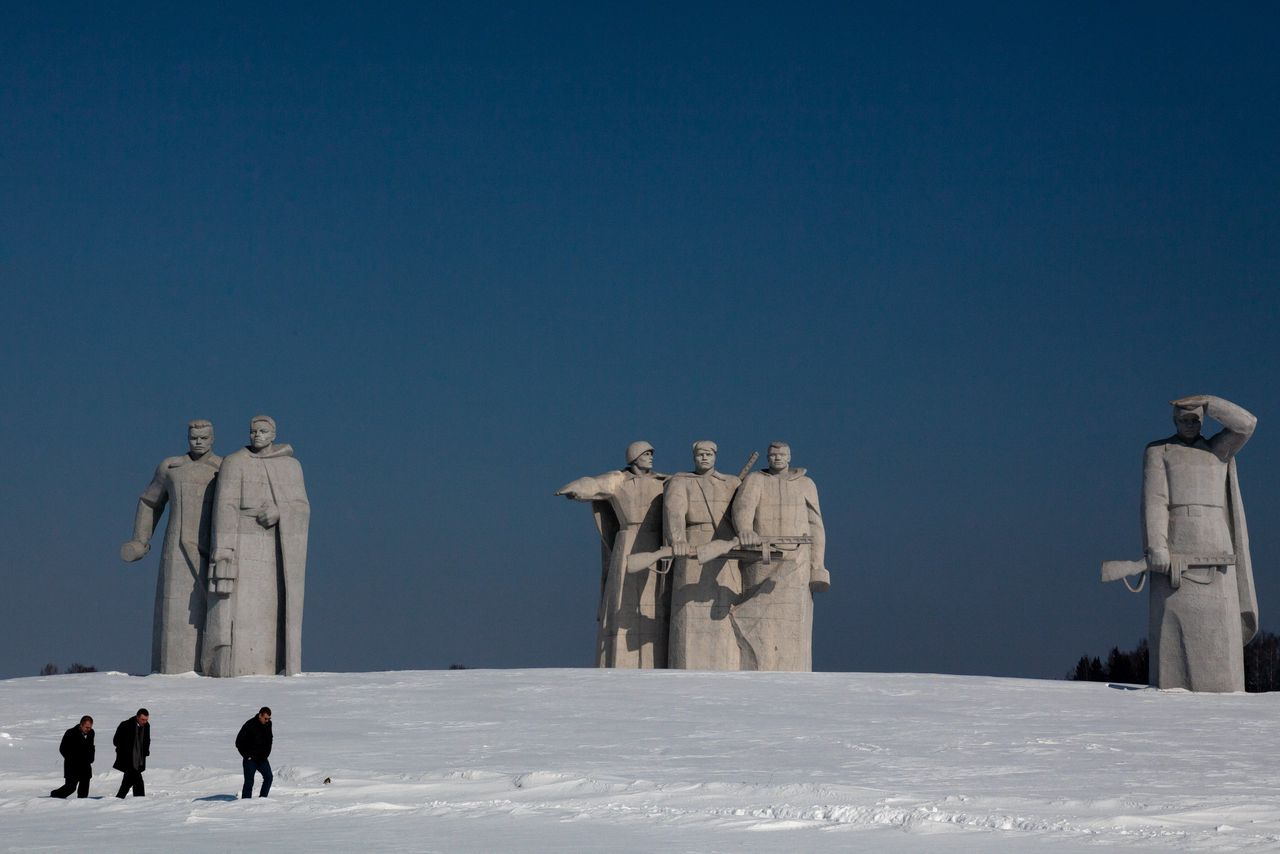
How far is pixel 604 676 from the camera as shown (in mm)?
17922

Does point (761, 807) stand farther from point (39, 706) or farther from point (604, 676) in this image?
point (39, 706)

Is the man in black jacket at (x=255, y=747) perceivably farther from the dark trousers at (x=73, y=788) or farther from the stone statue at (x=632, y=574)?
the stone statue at (x=632, y=574)

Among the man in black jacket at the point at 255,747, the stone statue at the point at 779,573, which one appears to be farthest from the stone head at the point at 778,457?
the man in black jacket at the point at 255,747

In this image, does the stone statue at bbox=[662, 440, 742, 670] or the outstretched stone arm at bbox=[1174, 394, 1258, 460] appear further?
the stone statue at bbox=[662, 440, 742, 670]

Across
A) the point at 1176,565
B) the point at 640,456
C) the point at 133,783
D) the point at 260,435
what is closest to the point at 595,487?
the point at 640,456

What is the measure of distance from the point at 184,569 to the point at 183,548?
0.23 m

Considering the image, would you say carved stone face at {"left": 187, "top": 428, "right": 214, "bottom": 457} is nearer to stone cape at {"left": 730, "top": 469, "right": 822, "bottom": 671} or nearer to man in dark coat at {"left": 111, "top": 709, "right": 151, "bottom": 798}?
stone cape at {"left": 730, "top": 469, "right": 822, "bottom": 671}

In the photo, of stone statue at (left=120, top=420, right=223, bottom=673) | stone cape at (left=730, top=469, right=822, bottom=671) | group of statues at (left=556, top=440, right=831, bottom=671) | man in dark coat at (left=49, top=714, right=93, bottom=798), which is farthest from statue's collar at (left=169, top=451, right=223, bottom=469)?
man in dark coat at (left=49, top=714, right=93, bottom=798)

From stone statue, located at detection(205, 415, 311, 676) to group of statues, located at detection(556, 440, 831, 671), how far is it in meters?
3.28

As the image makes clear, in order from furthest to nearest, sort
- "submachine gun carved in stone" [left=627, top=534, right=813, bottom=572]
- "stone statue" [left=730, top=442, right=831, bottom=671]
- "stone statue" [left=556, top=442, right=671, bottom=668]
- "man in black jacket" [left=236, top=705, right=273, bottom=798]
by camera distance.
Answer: "stone statue" [left=556, top=442, right=671, bottom=668] → "stone statue" [left=730, top=442, right=831, bottom=671] → "submachine gun carved in stone" [left=627, top=534, right=813, bottom=572] → "man in black jacket" [left=236, top=705, right=273, bottom=798]

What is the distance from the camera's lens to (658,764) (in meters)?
12.6

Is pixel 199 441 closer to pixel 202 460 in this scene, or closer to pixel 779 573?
pixel 202 460

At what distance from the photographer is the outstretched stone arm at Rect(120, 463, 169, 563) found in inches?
789

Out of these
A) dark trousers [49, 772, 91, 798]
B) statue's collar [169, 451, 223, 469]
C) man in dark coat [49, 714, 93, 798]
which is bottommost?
dark trousers [49, 772, 91, 798]
